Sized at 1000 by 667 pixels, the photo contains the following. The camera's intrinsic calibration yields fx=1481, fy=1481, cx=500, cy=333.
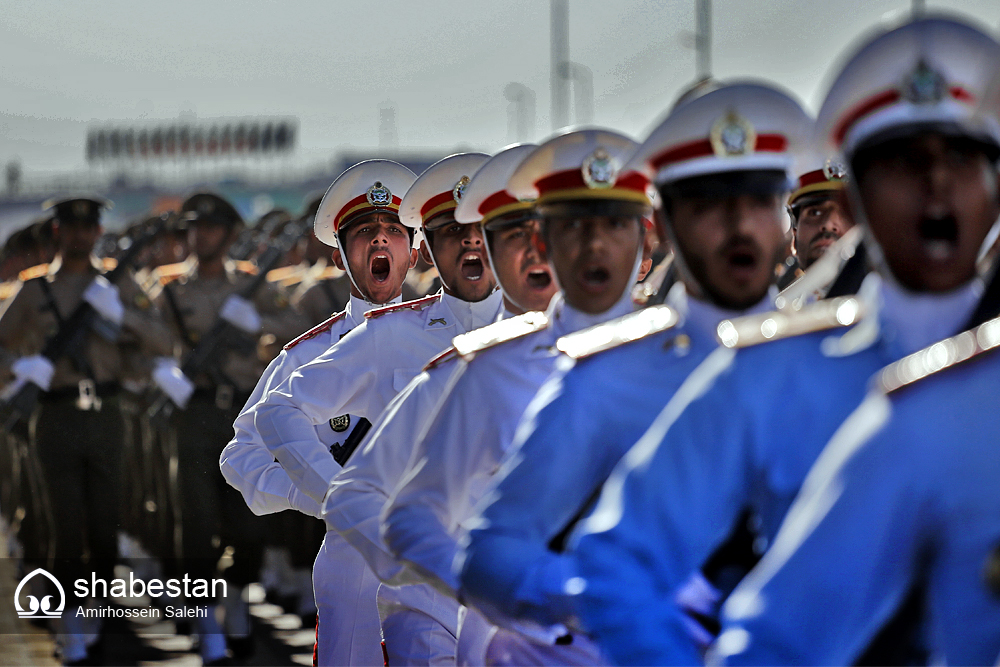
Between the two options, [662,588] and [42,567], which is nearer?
[662,588]

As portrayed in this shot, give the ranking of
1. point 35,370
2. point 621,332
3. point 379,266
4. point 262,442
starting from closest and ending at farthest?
point 621,332, point 379,266, point 262,442, point 35,370

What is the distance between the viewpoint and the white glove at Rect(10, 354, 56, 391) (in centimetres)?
999

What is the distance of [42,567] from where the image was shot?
11281mm

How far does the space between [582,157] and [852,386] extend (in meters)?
1.49

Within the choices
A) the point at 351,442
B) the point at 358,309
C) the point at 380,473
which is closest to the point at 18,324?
the point at 358,309

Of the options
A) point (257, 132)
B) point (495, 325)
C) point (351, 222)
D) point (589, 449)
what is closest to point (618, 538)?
point (589, 449)

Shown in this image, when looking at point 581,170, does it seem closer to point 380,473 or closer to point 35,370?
point 380,473

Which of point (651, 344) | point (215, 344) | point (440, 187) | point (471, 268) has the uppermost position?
point (440, 187)

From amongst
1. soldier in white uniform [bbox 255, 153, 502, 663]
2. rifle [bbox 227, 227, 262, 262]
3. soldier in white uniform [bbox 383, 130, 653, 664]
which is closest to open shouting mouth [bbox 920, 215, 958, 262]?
soldier in white uniform [bbox 383, 130, 653, 664]

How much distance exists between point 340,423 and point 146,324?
14.3 ft

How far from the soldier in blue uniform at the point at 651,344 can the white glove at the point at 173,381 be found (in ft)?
24.1

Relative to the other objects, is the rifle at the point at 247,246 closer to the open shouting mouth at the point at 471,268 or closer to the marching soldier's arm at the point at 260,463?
the marching soldier's arm at the point at 260,463

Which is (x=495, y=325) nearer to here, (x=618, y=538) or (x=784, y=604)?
(x=618, y=538)

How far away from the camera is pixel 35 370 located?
32.8 feet
